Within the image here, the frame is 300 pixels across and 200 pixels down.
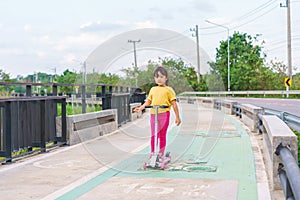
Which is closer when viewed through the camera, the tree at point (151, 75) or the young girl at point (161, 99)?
the young girl at point (161, 99)

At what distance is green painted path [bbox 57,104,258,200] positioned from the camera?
566 centimetres

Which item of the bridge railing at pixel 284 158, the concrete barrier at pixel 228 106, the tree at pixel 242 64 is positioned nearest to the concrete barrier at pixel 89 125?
the bridge railing at pixel 284 158

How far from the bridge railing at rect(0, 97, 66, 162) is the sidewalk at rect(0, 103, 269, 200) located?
0.90 feet

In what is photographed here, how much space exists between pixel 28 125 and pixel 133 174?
8.89ft

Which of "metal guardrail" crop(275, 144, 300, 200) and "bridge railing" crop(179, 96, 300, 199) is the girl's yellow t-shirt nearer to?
"bridge railing" crop(179, 96, 300, 199)

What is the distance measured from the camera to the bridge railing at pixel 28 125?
25.7ft

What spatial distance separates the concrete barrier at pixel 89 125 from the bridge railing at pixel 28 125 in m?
0.26

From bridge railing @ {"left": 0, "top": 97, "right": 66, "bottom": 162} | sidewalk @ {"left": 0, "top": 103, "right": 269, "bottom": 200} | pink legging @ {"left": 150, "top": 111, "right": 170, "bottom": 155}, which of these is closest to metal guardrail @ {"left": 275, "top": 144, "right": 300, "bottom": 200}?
sidewalk @ {"left": 0, "top": 103, "right": 269, "bottom": 200}

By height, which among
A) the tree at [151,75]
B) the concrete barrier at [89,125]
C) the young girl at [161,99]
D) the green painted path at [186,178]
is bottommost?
the green painted path at [186,178]

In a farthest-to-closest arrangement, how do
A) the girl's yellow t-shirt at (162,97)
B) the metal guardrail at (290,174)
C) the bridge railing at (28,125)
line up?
1. the bridge railing at (28,125)
2. the girl's yellow t-shirt at (162,97)
3. the metal guardrail at (290,174)

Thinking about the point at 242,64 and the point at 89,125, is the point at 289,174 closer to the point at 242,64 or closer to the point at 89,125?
the point at 89,125

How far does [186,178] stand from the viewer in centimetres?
657

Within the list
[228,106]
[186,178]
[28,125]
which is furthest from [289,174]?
[228,106]

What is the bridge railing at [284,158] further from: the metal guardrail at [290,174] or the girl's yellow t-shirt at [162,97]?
the girl's yellow t-shirt at [162,97]
